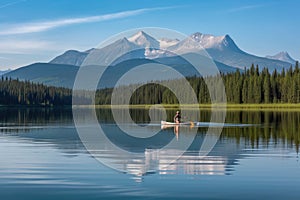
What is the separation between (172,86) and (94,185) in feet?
586

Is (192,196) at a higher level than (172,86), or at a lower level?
lower

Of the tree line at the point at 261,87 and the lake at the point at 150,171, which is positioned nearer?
the lake at the point at 150,171

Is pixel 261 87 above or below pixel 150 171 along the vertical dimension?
above

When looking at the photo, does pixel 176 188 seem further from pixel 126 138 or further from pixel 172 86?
pixel 172 86

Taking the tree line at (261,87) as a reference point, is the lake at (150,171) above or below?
below

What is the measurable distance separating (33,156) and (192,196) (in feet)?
45.9

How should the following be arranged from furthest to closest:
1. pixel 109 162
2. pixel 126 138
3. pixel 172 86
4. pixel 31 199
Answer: pixel 172 86, pixel 126 138, pixel 109 162, pixel 31 199

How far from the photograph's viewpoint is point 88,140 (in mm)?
41250

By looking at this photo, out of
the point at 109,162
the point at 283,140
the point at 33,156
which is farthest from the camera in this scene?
the point at 283,140

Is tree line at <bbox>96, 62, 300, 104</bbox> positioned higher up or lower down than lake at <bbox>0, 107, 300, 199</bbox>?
higher up

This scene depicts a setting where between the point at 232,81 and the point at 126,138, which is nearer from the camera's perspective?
the point at 126,138

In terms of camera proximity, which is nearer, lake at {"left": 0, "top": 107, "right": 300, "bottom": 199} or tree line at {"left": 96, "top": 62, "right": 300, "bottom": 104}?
lake at {"left": 0, "top": 107, "right": 300, "bottom": 199}

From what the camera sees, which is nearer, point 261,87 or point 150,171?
point 150,171

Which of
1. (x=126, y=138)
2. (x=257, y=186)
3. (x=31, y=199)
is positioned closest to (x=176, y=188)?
(x=257, y=186)
